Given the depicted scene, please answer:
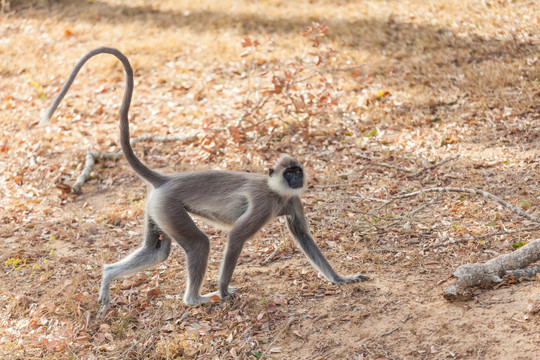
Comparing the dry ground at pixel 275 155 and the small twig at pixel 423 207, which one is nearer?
the dry ground at pixel 275 155

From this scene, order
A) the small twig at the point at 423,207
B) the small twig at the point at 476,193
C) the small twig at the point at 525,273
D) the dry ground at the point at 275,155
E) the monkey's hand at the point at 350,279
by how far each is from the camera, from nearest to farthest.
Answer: the small twig at the point at 525,273 → the dry ground at the point at 275,155 → the monkey's hand at the point at 350,279 → the small twig at the point at 476,193 → the small twig at the point at 423,207

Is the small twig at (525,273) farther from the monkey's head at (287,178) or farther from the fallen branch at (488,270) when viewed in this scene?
the monkey's head at (287,178)

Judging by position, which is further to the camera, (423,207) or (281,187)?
(423,207)

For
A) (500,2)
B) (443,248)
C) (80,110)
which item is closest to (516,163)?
(443,248)

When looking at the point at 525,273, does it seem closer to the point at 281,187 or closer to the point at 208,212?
the point at 281,187

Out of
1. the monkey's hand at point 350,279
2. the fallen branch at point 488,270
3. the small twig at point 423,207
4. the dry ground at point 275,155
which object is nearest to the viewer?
the fallen branch at point 488,270

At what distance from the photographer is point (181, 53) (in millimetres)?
13203

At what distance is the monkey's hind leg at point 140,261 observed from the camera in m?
5.66

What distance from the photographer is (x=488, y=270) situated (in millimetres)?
4961

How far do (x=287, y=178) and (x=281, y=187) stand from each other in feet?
0.33

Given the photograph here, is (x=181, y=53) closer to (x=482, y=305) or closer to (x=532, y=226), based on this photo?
(x=532, y=226)

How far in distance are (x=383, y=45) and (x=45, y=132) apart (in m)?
6.94

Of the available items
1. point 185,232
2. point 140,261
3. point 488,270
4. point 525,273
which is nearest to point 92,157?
point 140,261

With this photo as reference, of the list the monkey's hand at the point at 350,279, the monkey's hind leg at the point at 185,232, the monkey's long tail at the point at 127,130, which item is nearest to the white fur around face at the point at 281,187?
the monkey's hind leg at the point at 185,232
